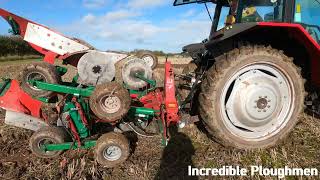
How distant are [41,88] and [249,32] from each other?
259cm

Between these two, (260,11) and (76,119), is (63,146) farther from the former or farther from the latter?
(260,11)

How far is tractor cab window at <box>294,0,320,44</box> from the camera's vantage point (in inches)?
169

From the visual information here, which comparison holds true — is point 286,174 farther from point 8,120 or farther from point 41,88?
point 8,120

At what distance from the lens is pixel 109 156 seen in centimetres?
410

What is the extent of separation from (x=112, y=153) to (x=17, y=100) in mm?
1470

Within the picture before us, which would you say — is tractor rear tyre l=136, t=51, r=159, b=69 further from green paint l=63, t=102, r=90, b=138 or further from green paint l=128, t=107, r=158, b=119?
green paint l=63, t=102, r=90, b=138

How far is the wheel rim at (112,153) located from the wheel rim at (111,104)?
43 centimetres

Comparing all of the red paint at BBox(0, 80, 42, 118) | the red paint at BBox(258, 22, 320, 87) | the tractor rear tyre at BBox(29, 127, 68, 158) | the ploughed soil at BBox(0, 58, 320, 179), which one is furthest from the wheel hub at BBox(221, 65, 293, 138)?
the red paint at BBox(0, 80, 42, 118)

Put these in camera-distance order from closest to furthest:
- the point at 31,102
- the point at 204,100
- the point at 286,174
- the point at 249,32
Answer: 1. the point at 286,174
2. the point at 204,100
3. the point at 249,32
4. the point at 31,102

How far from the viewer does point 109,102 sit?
4.00 meters

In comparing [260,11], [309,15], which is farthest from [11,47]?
[309,15]

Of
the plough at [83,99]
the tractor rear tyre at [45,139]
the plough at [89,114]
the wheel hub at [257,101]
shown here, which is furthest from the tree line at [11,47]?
the wheel hub at [257,101]

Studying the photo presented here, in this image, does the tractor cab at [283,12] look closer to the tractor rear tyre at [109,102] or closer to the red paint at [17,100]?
the tractor rear tyre at [109,102]

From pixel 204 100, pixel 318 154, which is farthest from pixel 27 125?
pixel 318 154
